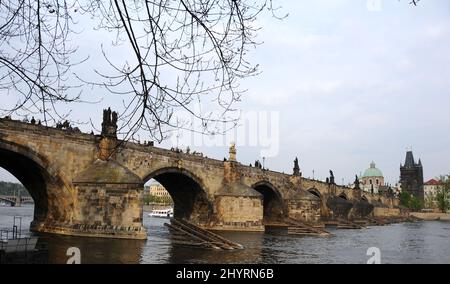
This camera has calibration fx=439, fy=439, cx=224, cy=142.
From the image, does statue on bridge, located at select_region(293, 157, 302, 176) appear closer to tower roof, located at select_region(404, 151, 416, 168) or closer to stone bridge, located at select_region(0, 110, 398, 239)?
stone bridge, located at select_region(0, 110, 398, 239)

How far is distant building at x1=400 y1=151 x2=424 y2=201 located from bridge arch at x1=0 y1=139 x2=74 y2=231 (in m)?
136

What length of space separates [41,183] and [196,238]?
9074 millimetres

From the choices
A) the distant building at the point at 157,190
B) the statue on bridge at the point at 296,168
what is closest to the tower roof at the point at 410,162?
the distant building at the point at 157,190

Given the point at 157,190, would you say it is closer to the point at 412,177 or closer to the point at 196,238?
the point at 412,177

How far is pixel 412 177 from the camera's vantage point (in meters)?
144

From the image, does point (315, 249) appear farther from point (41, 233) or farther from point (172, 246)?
point (41, 233)

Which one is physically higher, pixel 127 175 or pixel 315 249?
pixel 127 175

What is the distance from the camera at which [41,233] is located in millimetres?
23359

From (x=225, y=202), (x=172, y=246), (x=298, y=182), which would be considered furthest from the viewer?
(x=298, y=182)

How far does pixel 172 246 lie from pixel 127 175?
15.2 ft

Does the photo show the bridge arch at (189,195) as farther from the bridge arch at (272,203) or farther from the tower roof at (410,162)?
the tower roof at (410,162)

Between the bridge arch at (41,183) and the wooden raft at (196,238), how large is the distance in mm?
5759

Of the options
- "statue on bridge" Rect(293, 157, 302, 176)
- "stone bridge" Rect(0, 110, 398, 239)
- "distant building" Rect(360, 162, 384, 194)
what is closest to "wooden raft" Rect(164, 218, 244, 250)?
"stone bridge" Rect(0, 110, 398, 239)

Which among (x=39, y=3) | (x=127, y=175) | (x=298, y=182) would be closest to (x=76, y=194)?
(x=127, y=175)
